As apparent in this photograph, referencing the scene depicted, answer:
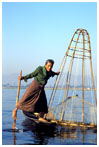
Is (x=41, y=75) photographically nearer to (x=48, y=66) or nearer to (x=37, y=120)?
(x=48, y=66)

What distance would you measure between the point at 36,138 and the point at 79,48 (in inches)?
114

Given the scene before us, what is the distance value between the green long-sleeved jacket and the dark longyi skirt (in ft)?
0.44

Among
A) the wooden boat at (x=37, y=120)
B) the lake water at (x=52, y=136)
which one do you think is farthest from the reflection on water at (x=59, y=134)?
the wooden boat at (x=37, y=120)

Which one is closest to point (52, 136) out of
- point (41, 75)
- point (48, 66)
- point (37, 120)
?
point (37, 120)

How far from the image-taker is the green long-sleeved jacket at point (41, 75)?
703cm

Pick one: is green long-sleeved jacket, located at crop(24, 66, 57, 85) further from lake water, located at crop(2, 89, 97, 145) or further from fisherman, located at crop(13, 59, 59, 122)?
lake water, located at crop(2, 89, 97, 145)

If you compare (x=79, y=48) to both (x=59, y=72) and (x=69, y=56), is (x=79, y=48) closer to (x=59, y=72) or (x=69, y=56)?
(x=69, y=56)

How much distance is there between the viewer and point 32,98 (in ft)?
24.0

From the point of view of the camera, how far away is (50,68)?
700cm

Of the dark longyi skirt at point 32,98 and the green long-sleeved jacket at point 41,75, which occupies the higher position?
the green long-sleeved jacket at point 41,75

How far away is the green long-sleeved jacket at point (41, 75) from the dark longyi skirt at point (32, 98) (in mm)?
134

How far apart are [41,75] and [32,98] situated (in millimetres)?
750

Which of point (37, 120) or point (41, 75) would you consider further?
point (37, 120)

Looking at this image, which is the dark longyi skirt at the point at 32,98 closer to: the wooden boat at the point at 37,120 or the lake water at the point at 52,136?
the wooden boat at the point at 37,120
